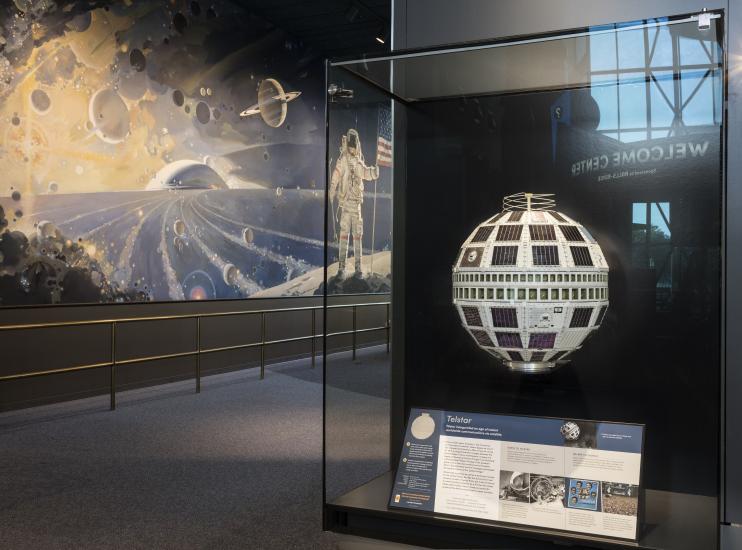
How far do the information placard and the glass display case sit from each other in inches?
0.8

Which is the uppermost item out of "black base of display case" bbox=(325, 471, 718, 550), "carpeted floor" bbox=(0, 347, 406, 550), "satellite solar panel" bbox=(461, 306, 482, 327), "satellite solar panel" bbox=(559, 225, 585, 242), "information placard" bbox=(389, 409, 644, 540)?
"satellite solar panel" bbox=(559, 225, 585, 242)

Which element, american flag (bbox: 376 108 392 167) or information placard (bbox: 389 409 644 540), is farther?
american flag (bbox: 376 108 392 167)

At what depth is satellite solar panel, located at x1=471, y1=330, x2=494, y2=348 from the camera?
2.28 m

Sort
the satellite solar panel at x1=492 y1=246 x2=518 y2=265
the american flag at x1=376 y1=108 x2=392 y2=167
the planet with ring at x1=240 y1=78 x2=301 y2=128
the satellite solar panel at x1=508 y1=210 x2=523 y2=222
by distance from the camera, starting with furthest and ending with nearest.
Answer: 1. the planet with ring at x1=240 y1=78 x2=301 y2=128
2. the american flag at x1=376 y1=108 x2=392 y2=167
3. the satellite solar panel at x1=508 y1=210 x2=523 y2=222
4. the satellite solar panel at x1=492 y1=246 x2=518 y2=265

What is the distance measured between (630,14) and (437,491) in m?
1.69

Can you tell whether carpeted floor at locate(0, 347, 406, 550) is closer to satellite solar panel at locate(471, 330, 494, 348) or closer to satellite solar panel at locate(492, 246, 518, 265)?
satellite solar panel at locate(471, 330, 494, 348)

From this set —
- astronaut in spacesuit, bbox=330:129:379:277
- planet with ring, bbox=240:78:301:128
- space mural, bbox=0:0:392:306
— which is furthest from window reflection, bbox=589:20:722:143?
planet with ring, bbox=240:78:301:128

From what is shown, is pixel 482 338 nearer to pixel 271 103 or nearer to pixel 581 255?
pixel 581 255

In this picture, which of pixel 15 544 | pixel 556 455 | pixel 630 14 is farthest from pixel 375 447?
pixel 630 14

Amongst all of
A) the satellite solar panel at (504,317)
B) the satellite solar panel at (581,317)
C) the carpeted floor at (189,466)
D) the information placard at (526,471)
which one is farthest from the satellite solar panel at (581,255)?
the carpeted floor at (189,466)

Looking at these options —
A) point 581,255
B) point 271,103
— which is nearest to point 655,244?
point 581,255

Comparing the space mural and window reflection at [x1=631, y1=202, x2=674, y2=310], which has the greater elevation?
the space mural

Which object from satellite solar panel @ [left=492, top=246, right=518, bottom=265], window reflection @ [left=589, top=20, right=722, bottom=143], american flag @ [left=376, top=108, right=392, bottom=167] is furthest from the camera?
american flag @ [left=376, top=108, right=392, bottom=167]

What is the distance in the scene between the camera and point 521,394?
8.18 ft
